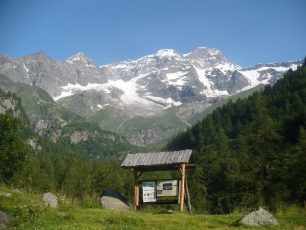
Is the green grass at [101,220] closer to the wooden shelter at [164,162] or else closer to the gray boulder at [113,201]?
the wooden shelter at [164,162]

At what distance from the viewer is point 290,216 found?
2589 centimetres

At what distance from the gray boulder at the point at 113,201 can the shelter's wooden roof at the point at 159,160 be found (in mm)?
3246

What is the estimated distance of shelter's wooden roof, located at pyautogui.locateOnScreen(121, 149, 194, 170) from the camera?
36.2 meters

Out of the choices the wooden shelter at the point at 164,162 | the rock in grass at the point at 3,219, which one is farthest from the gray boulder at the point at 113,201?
the rock in grass at the point at 3,219

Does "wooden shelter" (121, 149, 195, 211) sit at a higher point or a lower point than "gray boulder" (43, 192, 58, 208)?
higher

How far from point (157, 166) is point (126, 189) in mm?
89936

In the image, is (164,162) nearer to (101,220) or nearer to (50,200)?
(50,200)

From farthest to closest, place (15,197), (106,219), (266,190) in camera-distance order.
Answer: (266,190)
(15,197)
(106,219)

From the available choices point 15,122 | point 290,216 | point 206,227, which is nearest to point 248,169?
point 290,216

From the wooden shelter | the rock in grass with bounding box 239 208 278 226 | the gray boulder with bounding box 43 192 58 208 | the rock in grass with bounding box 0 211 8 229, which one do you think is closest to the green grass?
the rock in grass with bounding box 0 211 8 229

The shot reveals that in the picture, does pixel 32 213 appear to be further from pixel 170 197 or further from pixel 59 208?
pixel 170 197

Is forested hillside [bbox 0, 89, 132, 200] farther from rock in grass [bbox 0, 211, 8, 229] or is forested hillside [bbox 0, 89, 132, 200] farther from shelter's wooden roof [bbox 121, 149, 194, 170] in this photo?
rock in grass [bbox 0, 211, 8, 229]

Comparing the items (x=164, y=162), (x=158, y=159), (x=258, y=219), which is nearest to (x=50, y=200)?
(x=164, y=162)

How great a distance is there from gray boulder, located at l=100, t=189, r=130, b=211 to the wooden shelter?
1.65 meters
